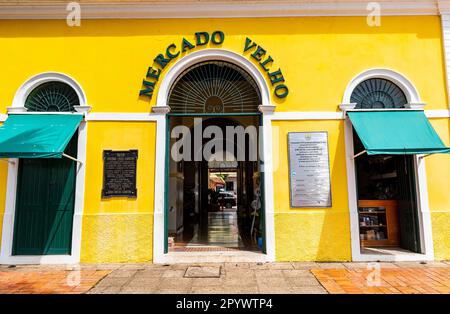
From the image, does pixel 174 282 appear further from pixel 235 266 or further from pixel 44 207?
pixel 44 207

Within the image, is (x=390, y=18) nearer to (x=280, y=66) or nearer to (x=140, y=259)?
(x=280, y=66)

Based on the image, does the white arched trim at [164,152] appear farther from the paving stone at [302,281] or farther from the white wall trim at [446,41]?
the white wall trim at [446,41]

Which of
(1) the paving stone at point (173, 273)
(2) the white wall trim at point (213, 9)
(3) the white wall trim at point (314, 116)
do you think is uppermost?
(2) the white wall trim at point (213, 9)

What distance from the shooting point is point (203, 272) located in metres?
5.61

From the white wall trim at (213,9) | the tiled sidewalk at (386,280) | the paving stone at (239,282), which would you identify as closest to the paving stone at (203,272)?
the paving stone at (239,282)

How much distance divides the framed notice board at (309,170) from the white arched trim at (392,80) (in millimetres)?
1097

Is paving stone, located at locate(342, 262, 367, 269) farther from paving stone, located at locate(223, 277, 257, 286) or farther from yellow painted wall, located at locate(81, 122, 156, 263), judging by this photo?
yellow painted wall, located at locate(81, 122, 156, 263)

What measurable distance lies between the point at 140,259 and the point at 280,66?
5.07m

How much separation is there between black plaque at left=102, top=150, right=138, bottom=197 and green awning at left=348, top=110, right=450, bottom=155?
15.3 ft

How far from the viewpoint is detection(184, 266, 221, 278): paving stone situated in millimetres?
5415

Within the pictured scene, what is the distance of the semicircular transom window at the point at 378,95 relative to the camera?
675 cm

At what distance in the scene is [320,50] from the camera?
267 inches

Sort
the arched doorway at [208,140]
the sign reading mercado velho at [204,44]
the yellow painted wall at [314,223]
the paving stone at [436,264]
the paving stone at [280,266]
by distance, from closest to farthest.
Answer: the paving stone at [280,266], the paving stone at [436,264], the yellow painted wall at [314,223], the sign reading mercado velho at [204,44], the arched doorway at [208,140]

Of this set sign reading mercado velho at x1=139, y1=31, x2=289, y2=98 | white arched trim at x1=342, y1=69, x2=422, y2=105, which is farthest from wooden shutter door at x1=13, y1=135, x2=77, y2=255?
white arched trim at x1=342, y1=69, x2=422, y2=105
